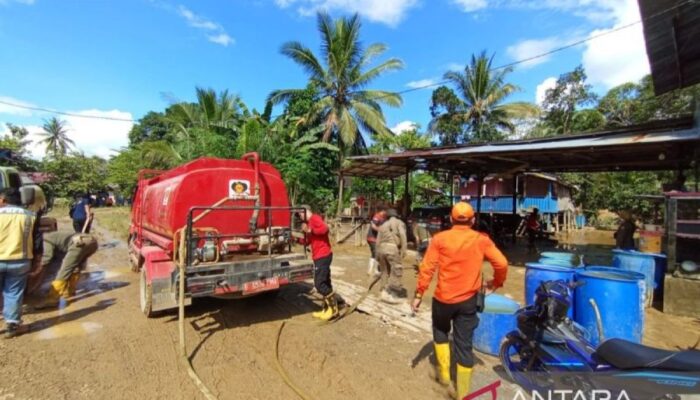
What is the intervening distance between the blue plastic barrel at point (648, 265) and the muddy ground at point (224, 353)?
0.61 m

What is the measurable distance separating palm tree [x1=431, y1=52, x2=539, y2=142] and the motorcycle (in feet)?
76.5

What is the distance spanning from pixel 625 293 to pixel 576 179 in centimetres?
2980

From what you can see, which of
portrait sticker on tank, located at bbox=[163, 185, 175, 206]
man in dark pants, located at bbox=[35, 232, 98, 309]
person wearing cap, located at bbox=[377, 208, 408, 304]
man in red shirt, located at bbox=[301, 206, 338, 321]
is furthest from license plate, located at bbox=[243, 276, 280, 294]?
man in dark pants, located at bbox=[35, 232, 98, 309]

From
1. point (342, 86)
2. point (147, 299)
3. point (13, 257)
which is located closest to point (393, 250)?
point (147, 299)

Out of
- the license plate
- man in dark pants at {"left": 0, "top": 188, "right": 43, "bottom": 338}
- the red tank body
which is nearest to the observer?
man in dark pants at {"left": 0, "top": 188, "right": 43, "bottom": 338}

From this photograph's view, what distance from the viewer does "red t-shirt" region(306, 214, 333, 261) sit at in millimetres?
5648

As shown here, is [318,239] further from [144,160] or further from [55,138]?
[55,138]

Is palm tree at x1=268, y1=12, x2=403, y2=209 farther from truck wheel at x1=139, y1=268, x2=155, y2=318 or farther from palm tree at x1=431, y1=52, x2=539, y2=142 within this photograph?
truck wheel at x1=139, y1=268, x2=155, y2=318

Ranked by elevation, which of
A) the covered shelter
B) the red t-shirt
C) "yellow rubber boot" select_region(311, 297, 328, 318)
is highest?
the covered shelter

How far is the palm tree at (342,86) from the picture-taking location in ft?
66.5

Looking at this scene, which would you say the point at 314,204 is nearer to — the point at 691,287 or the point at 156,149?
the point at 156,149

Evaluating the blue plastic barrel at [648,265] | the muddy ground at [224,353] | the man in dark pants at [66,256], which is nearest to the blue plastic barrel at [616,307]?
the muddy ground at [224,353]

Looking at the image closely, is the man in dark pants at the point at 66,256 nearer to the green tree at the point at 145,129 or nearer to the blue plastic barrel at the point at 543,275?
the blue plastic barrel at the point at 543,275

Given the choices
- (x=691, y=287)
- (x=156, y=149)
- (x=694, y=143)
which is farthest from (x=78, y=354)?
(x=156, y=149)
